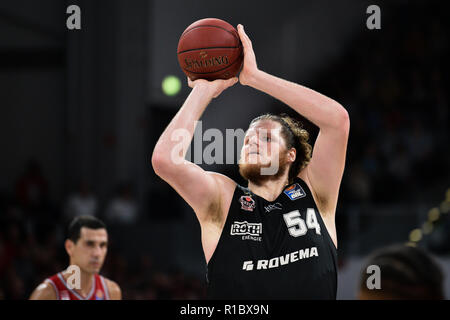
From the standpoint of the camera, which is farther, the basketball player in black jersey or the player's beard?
the player's beard

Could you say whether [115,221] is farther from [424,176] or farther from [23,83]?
[424,176]

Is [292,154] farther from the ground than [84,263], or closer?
farther from the ground

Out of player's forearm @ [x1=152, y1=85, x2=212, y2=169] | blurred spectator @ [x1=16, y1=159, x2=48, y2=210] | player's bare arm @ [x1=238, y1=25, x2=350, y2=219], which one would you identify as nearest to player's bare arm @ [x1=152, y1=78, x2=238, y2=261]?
player's forearm @ [x1=152, y1=85, x2=212, y2=169]

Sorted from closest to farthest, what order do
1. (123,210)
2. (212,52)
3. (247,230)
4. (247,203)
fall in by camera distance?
1. (247,230)
2. (247,203)
3. (212,52)
4. (123,210)

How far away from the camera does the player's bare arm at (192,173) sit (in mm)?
2387

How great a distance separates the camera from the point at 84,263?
395 centimetres

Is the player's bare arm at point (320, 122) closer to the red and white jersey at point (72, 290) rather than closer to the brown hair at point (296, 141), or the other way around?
the brown hair at point (296, 141)

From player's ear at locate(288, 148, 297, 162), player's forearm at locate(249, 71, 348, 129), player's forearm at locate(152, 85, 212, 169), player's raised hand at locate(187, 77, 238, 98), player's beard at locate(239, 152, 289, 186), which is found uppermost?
player's raised hand at locate(187, 77, 238, 98)

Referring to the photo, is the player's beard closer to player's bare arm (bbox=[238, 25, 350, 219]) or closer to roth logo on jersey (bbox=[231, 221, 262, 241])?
player's bare arm (bbox=[238, 25, 350, 219])

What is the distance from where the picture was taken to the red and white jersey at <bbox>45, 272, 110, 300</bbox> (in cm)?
382

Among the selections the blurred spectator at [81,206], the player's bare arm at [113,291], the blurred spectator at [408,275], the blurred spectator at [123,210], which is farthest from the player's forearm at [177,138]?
the blurred spectator at [81,206]

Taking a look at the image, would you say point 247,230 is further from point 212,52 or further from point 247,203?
point 212,52

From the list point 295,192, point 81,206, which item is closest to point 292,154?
point 295,192

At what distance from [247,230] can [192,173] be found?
0.38 meters
